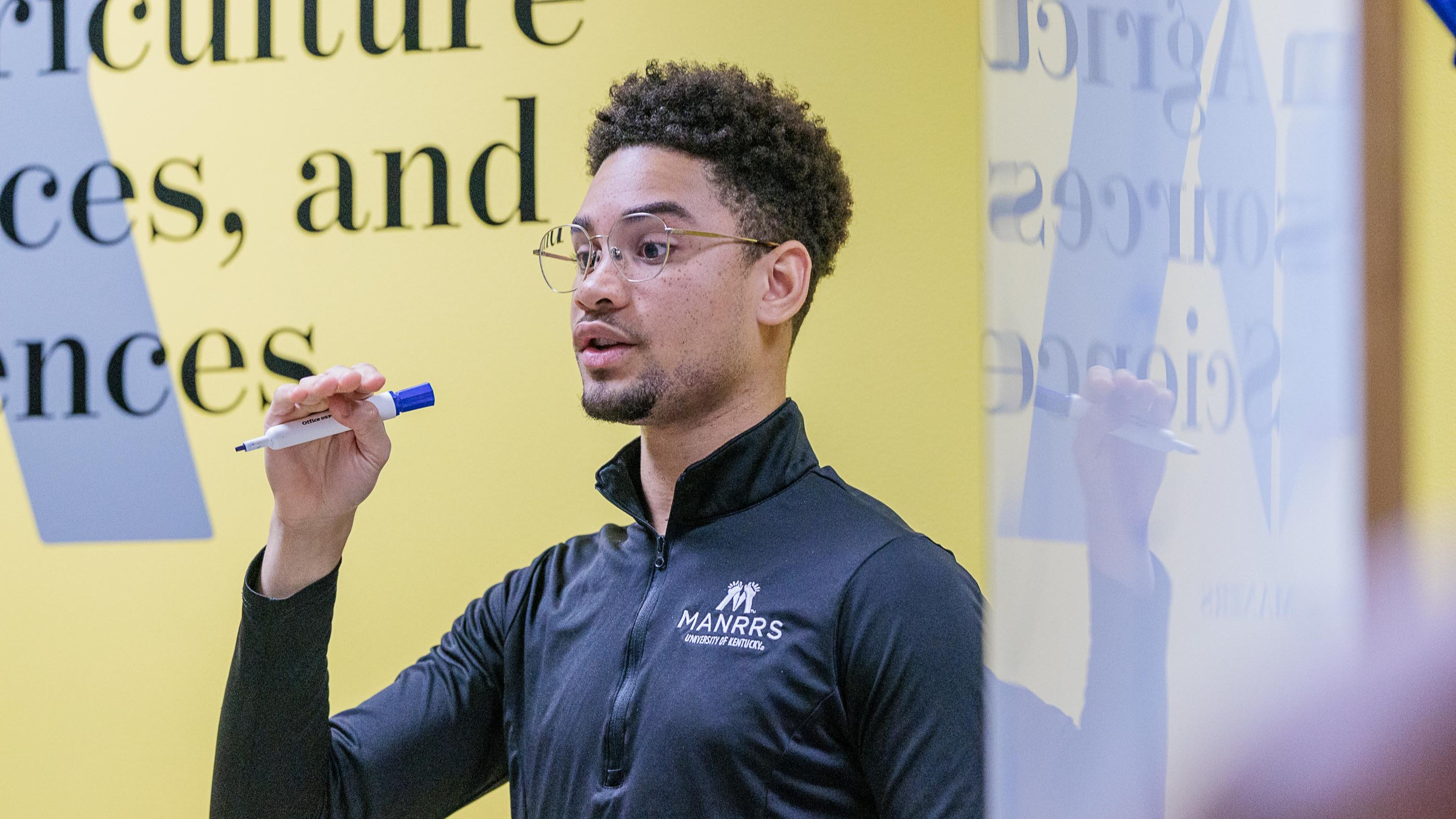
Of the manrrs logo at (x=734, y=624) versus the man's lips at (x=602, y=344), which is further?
the man's lips at (x=602, y=344)

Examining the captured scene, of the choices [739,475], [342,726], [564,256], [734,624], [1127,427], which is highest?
[564,256]

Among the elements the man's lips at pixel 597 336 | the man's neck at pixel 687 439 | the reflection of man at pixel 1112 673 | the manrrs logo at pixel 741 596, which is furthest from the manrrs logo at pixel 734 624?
the reflection of man at pixel 1112 673

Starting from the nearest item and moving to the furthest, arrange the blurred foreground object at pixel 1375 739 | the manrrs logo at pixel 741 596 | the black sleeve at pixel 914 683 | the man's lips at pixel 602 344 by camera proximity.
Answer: the blurred foreground object at pixel 1375 739
the black sleeve at pixel 914 683
the manrrs logo at pixel 741 596
the man's lips at pixel 602 344

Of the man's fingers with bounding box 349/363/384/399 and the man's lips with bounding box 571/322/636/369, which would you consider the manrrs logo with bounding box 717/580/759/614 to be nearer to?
the man's lips with bounding box 571/322/636/369

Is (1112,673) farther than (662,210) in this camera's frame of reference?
No

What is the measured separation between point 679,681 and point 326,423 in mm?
384

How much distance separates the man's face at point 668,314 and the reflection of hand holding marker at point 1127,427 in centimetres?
90

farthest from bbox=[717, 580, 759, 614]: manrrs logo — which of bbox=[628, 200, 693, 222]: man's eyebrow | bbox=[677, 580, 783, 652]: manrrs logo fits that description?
bbox=[628, 200, 693, 222]: man's eyebrow

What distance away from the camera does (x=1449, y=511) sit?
122mm

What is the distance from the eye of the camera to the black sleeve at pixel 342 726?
104cm

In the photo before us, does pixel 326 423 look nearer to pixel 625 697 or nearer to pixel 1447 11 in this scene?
pixel 625 697

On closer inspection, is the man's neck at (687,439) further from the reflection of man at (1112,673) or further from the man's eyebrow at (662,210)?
the reflection of man at (1112,673)

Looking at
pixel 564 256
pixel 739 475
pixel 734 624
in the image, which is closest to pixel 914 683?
pixel 734 624

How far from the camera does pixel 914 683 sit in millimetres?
913
